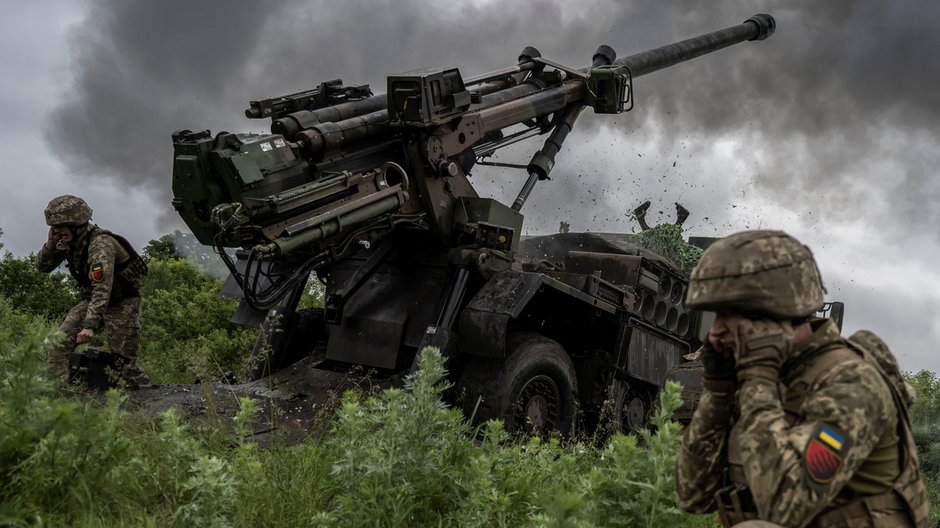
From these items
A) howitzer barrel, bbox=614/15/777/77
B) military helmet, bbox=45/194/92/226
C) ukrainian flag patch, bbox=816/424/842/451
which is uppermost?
howitzer barrel, bbox=614/15/777/77

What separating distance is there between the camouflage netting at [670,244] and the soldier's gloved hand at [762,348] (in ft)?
27.3

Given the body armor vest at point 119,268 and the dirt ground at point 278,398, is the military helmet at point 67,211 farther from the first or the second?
the dirt ground at point 278,398

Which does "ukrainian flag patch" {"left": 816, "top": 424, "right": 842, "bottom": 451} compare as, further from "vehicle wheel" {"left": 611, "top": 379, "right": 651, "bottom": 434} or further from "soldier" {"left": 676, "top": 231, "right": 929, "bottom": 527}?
"vehicle wheel" {"left": 611, "top": 379, "right": 651, "bottom": 434}

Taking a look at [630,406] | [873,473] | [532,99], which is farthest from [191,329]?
[873,473]

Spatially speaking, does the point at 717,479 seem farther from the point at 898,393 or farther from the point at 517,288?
the point at 517,288

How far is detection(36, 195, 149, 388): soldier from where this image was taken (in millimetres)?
7926

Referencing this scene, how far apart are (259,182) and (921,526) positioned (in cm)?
548

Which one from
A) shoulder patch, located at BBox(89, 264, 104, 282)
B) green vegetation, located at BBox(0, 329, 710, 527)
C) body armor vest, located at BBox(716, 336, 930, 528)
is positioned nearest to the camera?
body armor vest, located at BBox(716, 336, 930, 528)

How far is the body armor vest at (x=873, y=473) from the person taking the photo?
285cm

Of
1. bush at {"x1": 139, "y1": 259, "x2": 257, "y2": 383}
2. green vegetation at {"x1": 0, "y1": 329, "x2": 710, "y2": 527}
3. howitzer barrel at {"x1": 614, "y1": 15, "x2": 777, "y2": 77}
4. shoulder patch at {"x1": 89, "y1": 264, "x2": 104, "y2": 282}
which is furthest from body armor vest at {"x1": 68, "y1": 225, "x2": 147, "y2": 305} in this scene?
howitzer barrel at {"x1": 614, "y1": 15, "x2": 777, "y2": 77}

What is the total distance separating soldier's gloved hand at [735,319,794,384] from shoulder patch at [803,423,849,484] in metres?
0.24

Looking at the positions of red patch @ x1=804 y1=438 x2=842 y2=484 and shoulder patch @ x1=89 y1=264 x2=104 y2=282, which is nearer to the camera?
red patch @ x1=804 y1=438 x2=842 y2=484

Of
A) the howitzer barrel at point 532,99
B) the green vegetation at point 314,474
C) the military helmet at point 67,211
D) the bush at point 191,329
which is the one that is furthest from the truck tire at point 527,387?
the bush at point 191,329

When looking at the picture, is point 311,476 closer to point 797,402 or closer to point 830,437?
point 797,402
